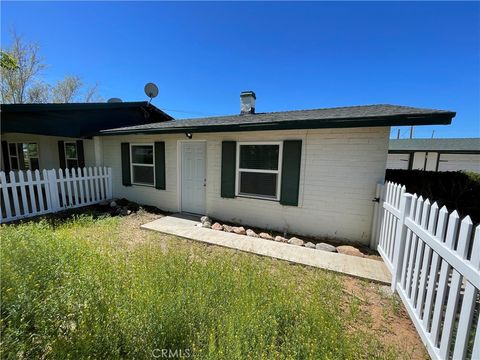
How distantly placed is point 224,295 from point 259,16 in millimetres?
8338

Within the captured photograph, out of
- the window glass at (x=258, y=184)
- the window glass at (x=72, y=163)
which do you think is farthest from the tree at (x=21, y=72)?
the window glass at (x=258, y=184)

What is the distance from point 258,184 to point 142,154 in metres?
4.63

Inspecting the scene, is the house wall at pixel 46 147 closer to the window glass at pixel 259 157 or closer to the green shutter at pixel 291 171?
the window glass at pixel 259 157

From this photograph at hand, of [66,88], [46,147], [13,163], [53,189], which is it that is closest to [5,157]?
[13,163]

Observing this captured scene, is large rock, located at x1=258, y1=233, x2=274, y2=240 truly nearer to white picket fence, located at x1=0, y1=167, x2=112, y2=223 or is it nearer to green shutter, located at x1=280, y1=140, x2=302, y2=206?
green shutter, located at x1=280, y1=140, x2=302, y2=206

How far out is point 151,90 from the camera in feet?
33.8

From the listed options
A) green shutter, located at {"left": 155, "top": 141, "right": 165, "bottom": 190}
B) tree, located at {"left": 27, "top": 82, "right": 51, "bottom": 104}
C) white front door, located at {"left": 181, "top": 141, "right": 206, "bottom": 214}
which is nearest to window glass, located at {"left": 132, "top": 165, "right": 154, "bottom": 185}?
green shutter, located at {"left": 155, "top": 141, "right": 165, "bottom": 190}

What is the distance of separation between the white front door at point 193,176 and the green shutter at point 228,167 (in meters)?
0.83

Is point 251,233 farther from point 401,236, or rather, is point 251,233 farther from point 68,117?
point 68,117

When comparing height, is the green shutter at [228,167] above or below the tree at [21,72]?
below

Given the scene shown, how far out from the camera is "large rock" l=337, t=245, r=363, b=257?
4277 millimetres

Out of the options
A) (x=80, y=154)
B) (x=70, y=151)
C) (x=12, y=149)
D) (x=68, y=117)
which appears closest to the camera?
(x=68, y=117)

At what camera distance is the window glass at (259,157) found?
18.3 feet

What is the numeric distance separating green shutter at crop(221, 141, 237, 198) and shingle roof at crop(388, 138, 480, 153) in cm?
1645
